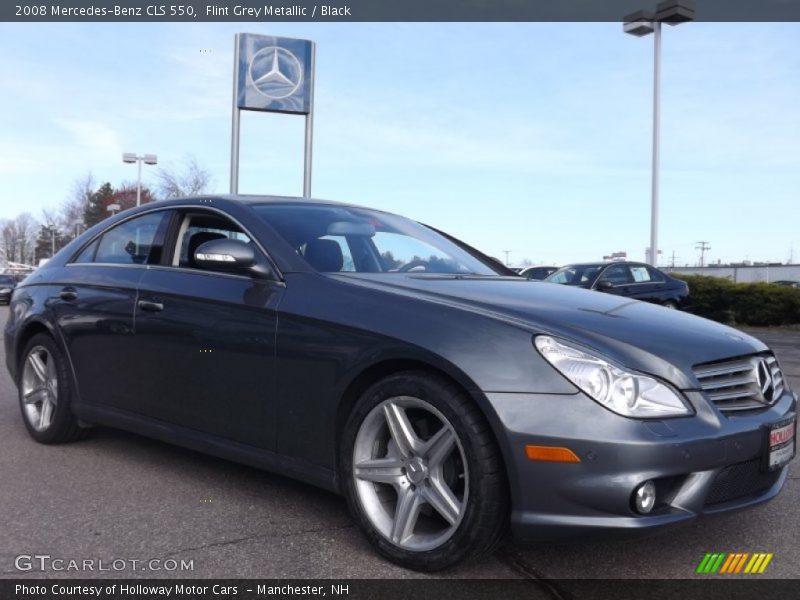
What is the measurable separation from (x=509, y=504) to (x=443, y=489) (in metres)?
0.26

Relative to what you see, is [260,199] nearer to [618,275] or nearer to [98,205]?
[618,275]

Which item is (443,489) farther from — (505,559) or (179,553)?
(179,553)

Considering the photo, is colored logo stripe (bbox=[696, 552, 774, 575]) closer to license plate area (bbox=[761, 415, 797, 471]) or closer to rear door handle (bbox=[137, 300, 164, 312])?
license plate area (bbox=[761, 415, 797, 471])

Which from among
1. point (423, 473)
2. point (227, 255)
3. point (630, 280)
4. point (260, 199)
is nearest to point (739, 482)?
point (423, 473)

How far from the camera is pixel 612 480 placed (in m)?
2.72

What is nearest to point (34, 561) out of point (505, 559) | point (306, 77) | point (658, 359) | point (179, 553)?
point (179, 553)

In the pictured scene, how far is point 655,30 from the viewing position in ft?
70.4

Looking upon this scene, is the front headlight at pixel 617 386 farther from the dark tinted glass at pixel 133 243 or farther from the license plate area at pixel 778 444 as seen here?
the dark tinted glass at pixel 133 243

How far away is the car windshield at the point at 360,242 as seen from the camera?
12.8ft

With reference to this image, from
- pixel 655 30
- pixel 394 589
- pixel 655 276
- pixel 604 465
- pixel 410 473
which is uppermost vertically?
pixel 655 30

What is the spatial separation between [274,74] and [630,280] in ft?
30.5

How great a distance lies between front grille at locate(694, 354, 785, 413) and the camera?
→ 9.80 feet

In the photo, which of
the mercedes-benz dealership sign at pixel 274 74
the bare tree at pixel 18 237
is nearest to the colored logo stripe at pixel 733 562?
the mercedes-benz dealership sign at pixel 274 74
